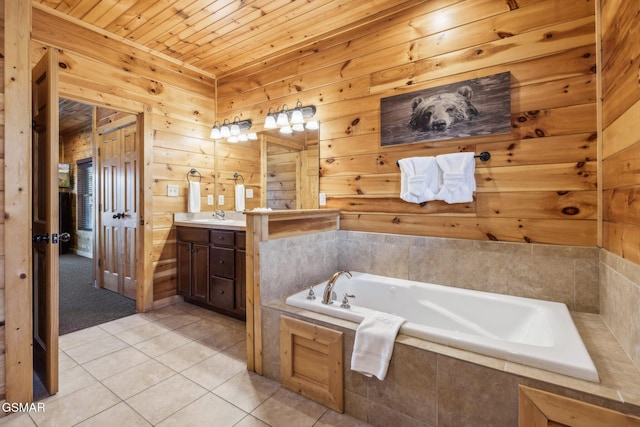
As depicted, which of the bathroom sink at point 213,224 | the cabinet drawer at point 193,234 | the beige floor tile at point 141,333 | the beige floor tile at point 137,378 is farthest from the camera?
the cabinet drawer at point 193,234

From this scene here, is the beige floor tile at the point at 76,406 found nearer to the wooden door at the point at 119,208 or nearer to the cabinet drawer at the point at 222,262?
the cabinet drawer at the point at 222,262

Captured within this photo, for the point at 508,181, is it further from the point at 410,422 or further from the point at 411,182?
the point at 410,422

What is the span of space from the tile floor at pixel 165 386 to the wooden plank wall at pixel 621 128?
159 cm

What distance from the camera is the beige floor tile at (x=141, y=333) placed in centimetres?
255

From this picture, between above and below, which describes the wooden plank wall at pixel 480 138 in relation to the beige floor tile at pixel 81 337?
above

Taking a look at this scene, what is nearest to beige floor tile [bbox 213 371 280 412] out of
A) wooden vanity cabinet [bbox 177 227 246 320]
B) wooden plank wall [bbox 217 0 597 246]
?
wooden vanity cabinet [bbox 177 227 246 320]

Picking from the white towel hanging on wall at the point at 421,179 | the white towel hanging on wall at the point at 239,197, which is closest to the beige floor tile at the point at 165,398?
the white towel hanging on wall at the point at 421,179

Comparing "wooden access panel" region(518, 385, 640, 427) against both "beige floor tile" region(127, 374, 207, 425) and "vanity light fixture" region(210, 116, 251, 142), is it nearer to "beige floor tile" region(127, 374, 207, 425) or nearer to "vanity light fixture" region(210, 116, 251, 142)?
"beige floor tile" region(127, 374, 207, 425)

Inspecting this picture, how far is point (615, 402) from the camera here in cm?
105

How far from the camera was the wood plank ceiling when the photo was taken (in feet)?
7.93

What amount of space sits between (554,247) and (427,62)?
155 cm

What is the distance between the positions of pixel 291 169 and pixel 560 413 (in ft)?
8.47

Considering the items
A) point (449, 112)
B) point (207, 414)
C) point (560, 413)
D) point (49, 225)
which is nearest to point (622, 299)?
point (560, 413)

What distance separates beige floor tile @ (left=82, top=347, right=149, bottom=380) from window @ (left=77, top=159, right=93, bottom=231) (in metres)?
5.20
